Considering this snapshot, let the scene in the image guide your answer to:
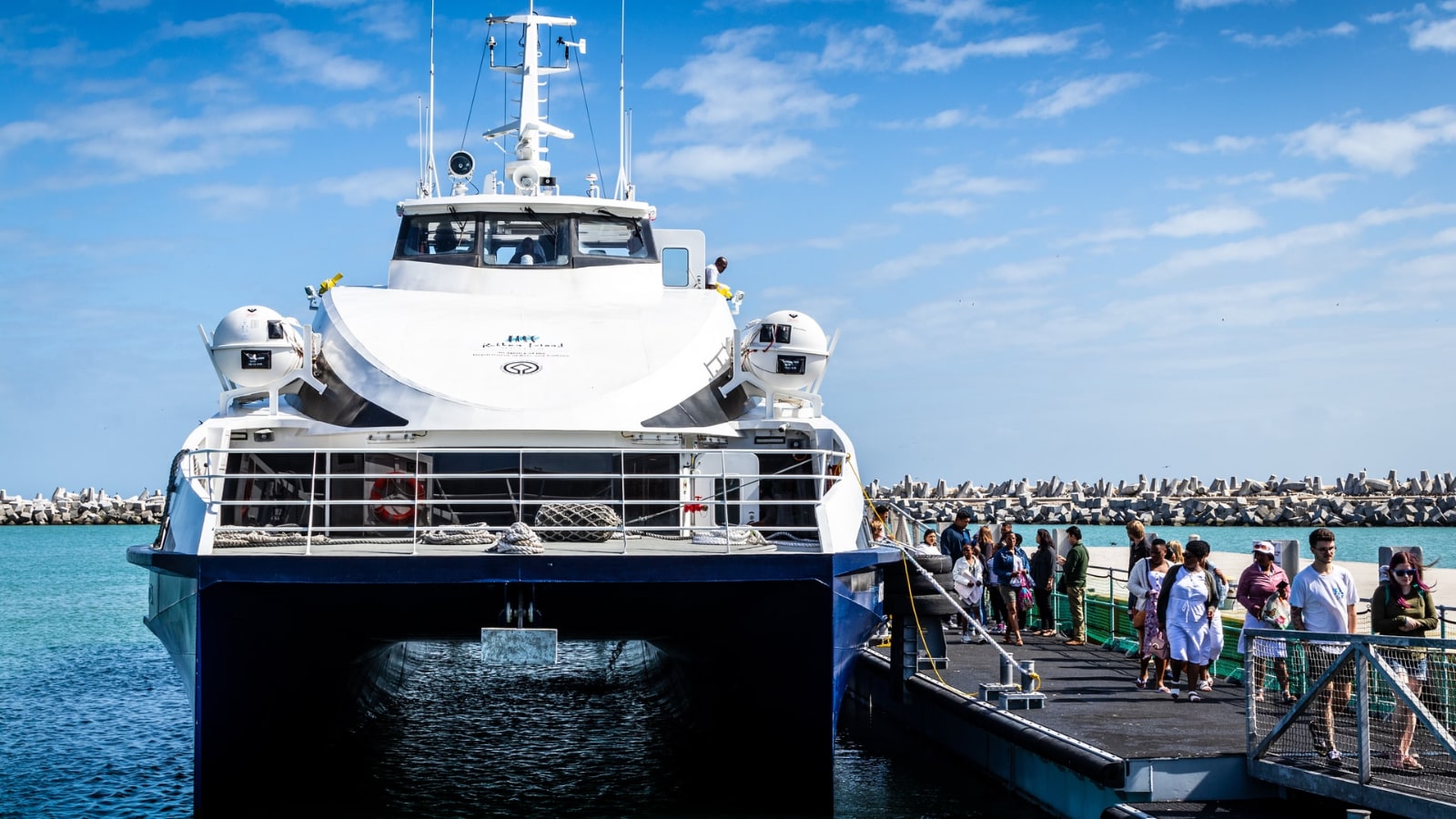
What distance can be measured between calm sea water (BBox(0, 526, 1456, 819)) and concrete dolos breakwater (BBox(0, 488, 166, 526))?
60538mm

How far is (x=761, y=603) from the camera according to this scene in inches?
408

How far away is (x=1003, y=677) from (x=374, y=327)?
248 inches

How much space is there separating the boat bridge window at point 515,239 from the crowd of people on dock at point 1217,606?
5.23 metres

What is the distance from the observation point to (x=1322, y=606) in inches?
360

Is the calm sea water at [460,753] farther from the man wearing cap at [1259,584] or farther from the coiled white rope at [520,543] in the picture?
the coiled white rope at [520,543]

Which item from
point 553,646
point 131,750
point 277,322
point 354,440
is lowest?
point 131,750

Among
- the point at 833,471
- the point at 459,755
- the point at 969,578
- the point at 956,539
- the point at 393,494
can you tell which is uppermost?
the point at 833,471

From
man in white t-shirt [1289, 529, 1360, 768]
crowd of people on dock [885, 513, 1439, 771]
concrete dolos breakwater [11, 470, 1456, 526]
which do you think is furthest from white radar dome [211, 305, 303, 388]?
concrete dolos breakwater [11, 470, 1456, 526]

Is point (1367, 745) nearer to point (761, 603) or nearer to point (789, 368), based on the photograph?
point (761, 603)

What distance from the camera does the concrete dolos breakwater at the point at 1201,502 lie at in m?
68.2

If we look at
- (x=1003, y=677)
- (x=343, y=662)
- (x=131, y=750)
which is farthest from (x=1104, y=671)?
(x=131, y=750)

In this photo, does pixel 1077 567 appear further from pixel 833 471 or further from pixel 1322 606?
pixel 1322 606

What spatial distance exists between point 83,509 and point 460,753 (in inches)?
3067

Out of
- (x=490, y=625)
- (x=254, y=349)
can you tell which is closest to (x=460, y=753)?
(x=490, y=625)
